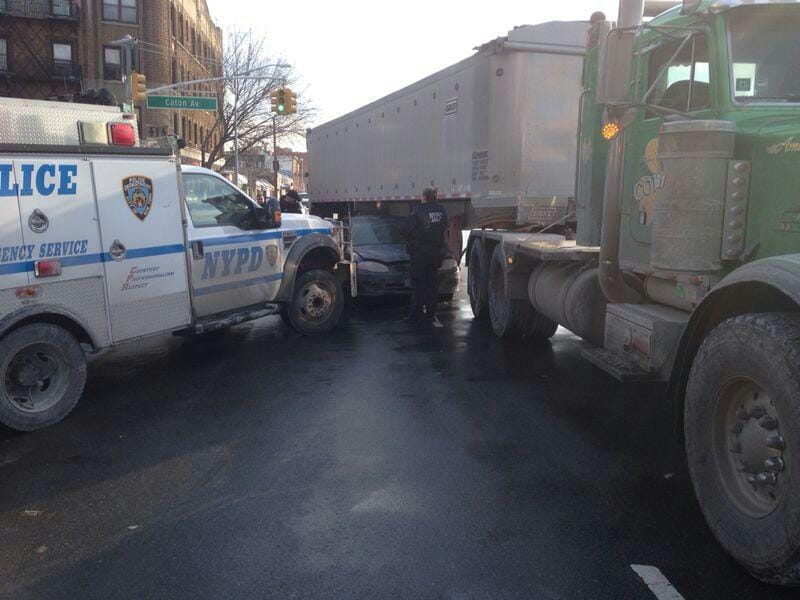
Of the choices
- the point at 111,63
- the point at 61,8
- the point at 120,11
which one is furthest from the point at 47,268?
the point at 61,8

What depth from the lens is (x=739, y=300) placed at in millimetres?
3465

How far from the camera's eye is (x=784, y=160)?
3580mm

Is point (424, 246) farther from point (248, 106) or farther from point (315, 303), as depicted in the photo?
point (248, 106)

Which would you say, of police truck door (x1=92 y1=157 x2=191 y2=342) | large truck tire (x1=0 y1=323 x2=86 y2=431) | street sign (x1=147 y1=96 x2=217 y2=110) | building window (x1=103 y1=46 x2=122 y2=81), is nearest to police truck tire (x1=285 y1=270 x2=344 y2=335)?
police truck door (x1=92 y1=157 x2=191 y2=342)

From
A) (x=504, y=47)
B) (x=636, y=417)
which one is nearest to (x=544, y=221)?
(x=504, y=47)

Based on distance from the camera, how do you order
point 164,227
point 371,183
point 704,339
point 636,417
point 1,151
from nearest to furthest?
point 704,339 < point 1,151 < point 636,417 < point 164,227 < point 371,183

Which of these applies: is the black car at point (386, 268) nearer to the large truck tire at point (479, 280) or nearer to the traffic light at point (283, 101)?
the large truck tire at point (479, 280)

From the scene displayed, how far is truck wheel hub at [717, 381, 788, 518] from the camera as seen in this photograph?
300cm

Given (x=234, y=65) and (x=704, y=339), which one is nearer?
(x=704, y=339)

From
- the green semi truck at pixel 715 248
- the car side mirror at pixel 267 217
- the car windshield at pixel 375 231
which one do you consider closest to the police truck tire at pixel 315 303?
the car side mirror at pixel 267 217

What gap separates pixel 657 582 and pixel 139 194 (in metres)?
4.98

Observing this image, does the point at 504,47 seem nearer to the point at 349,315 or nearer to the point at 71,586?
the point at 349,315

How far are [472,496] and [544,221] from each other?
566 cm

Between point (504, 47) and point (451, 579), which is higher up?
point (504, 47)
